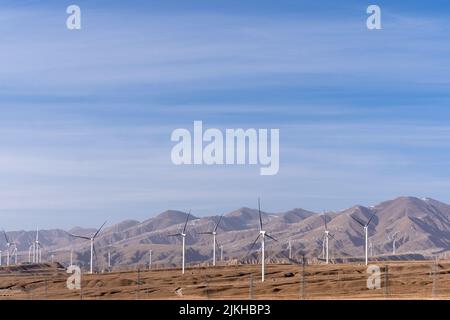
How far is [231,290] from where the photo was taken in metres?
134

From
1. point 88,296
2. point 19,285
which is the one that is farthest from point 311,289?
point 19,285

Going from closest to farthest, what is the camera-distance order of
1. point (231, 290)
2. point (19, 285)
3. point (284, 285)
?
point (231, 290) < point (284, 285) < point (19, 285)

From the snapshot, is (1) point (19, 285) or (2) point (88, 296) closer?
(2) point (88, 296)
